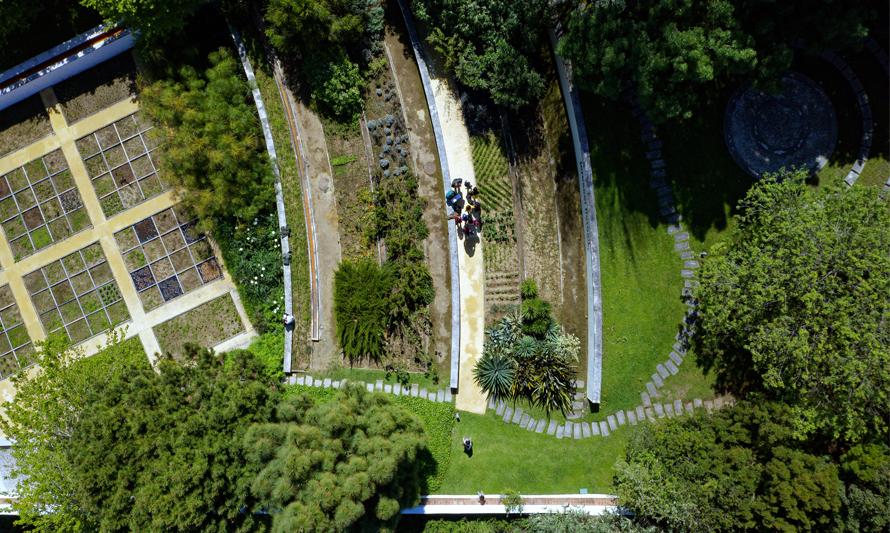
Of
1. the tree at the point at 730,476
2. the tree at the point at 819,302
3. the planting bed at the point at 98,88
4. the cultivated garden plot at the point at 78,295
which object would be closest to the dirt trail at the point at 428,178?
the tree at the point at 730,476

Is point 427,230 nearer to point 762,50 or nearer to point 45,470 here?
point 762,50

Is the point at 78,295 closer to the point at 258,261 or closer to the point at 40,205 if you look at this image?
the point at 40,205

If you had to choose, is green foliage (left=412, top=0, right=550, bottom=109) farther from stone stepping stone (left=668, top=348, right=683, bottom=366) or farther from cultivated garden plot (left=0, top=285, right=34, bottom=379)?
cultivated garden plot (left=0, top=285, right=34, bottom=379)

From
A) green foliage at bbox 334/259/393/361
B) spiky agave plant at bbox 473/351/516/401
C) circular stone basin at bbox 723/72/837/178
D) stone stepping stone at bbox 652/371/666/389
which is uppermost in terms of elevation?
circular stone basin at bbox 723/72/837/178

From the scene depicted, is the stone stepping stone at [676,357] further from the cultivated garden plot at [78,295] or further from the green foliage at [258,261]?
the cultivated garden plot at [78,295]

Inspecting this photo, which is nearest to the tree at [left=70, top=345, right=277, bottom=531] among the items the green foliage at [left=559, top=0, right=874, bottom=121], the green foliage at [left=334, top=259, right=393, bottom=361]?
the green foliage at [left=334, top=259, right=393, bottom=361]

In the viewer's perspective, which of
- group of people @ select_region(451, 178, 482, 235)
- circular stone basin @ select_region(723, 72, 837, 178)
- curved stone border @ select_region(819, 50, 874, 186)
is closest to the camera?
curved stone border @ select_region(819, 50, 874, 186)
